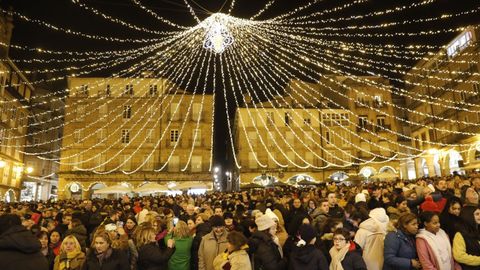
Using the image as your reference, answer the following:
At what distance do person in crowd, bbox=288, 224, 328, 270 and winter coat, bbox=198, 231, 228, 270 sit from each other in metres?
1.41

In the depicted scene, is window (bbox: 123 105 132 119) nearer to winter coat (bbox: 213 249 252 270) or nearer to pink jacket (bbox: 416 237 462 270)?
winter coat (bbox: 213 249 252 270)

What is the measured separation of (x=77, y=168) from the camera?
37000 millimetres

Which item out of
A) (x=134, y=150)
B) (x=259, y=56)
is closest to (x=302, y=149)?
(x=134, y=150)

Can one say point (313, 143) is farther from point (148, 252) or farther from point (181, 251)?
point (148, 252)

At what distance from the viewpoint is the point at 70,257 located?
4.81 metres

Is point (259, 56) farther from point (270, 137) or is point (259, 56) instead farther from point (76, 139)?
point (76, 139)

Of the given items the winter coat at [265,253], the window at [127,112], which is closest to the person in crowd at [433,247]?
the winter coat at [265,253]

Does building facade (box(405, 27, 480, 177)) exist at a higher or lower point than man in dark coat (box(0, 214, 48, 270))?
higher

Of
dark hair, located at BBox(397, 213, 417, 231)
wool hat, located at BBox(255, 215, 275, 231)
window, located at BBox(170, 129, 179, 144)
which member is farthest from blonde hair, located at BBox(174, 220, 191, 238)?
window, located at BBox(170, 129, 179, 144)

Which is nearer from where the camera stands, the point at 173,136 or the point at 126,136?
the point at 126,136

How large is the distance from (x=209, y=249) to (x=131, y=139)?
114 ft

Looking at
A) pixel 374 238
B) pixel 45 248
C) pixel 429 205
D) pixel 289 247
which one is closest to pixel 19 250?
pixel 45 248

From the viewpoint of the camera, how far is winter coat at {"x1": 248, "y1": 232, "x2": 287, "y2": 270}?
447cm

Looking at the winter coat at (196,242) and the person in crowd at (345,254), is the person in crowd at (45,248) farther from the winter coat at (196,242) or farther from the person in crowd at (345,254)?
the person in crowd at (345,254)
